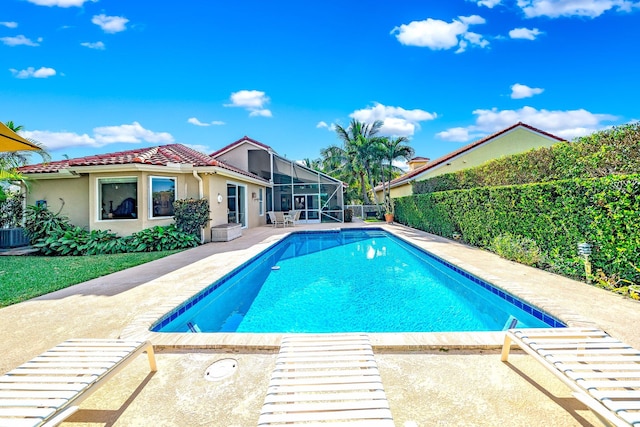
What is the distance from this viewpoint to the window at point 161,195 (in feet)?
36.9

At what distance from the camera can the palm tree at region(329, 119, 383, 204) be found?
2422 cm

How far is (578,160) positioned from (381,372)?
721 centimetres

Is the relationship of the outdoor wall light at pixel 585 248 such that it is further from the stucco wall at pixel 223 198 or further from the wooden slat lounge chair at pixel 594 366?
the stucco wall at pixel 223 198

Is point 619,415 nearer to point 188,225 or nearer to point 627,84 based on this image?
point 188,225

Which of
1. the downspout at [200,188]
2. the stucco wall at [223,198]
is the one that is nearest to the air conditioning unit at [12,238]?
the downspout at [200,188]

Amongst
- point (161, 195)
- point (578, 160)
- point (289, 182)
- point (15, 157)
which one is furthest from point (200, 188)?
point (578, 160)

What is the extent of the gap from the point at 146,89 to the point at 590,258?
1994 centimetres

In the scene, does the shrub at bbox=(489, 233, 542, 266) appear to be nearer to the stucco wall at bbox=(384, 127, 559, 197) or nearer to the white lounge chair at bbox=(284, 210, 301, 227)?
the stucco wall at bbox=(384, 127, 559, 197)

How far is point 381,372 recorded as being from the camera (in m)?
2.91

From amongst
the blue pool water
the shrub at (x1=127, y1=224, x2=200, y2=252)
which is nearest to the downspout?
the shrub at (x1=127, y1=224, x2=200, y2=252)

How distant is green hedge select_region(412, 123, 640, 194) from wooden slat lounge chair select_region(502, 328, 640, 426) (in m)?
4.92

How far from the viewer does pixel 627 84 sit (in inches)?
574

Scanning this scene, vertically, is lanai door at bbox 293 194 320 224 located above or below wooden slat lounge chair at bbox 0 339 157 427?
above

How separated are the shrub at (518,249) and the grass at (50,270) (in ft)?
34.4
